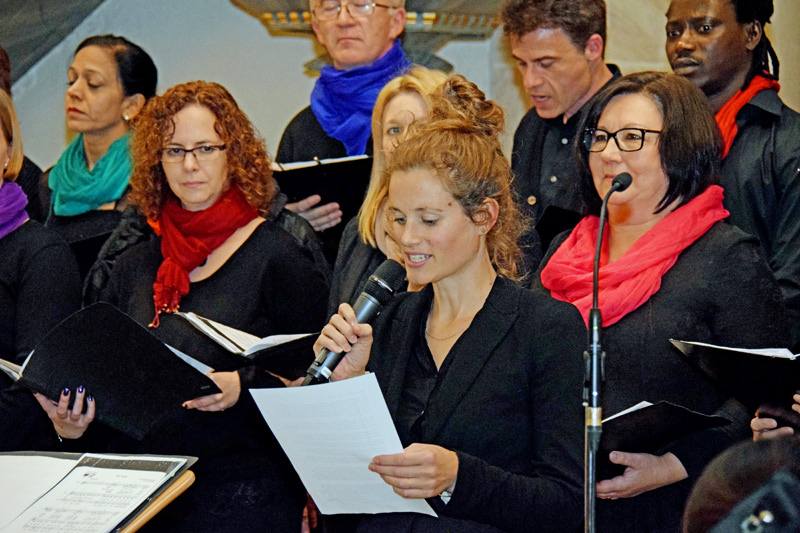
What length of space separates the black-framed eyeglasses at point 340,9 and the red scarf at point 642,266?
Answer: 153cm

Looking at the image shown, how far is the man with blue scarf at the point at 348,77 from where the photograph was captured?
337 cm

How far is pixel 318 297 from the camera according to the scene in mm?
2652

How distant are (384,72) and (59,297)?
139 centimetres

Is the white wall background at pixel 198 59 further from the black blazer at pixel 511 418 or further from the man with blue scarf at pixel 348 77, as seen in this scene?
the black blazer at pixel 511 418

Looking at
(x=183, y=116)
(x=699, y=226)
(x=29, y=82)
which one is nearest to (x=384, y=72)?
(x=183, y=116)

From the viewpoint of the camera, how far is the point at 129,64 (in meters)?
3.77

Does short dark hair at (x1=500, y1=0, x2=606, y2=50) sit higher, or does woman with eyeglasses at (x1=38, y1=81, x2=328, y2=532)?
short dark hair at (x1=500, y1=0, x2=606, y2=50)

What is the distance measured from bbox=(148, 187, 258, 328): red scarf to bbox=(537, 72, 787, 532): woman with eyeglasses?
3.08 ft

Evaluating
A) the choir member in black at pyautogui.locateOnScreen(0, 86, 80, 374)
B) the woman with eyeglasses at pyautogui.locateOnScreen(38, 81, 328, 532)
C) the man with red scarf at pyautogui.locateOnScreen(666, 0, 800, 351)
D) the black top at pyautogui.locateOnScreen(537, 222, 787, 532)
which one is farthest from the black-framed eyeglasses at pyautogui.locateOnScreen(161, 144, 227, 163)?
the man with red scarf at pyautogui.locateOnScreen(666, 0, 800, 351)

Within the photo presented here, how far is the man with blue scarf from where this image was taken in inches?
132

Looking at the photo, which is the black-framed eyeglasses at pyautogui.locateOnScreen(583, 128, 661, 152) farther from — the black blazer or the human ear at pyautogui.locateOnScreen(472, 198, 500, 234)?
the black blazer

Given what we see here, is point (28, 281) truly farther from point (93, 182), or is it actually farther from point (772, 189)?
point (772, 189)

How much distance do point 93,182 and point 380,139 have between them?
125cm

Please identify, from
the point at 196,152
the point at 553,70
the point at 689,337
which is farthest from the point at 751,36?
the point at 196,152
